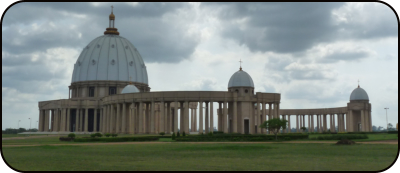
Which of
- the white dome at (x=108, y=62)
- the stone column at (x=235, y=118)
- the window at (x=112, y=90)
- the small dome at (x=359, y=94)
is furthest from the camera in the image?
the white dome at (x=108, y=62)

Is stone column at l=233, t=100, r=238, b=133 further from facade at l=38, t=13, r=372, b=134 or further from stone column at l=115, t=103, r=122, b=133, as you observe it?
stone column at l=115, t=103, r=122, b=133

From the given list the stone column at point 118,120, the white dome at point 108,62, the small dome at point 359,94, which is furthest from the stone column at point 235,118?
the white dome at point 108,62

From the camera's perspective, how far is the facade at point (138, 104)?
76.2m

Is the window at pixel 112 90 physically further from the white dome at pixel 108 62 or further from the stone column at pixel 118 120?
the stone column at pixel 118 120

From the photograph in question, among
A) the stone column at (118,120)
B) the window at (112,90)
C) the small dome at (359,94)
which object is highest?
the window at (112,90)

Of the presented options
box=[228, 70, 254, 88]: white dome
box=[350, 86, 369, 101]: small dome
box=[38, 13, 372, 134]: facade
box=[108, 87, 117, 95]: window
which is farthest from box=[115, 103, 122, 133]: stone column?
box=[350, 86, 369, 101]: small dome

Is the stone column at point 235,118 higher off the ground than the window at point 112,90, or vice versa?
the window at point 112,90

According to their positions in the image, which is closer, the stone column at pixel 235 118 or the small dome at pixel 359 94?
the stone column at pixel 235 118

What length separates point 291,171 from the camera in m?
19.3

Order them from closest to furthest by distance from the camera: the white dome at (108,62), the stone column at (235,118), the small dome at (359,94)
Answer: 1. the stone column at (235,118)
2. the small dome at (359,94)
3. the white dome at (108,62)

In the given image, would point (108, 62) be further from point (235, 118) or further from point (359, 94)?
point (359, 94)

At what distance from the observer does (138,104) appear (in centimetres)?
8312

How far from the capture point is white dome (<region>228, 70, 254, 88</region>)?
78938mm

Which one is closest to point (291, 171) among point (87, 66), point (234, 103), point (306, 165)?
point (306, 165)
